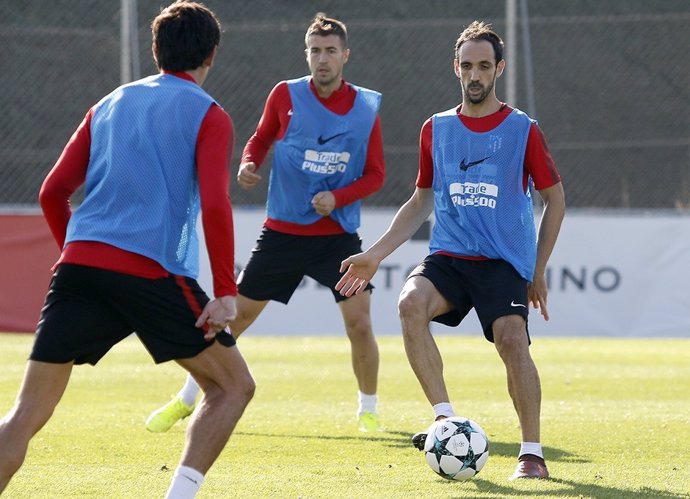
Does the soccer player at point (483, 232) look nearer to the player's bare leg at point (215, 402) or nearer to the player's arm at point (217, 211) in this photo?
the player's bare leg at point (215, 402)

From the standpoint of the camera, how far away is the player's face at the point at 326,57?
8.16m

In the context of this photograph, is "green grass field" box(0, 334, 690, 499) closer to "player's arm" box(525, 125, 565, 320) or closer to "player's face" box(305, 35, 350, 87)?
"player's arm" box(525, 125, 565, 320)

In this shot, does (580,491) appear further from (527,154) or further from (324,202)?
(324,202)

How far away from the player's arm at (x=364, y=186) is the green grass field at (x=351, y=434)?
1390 mm

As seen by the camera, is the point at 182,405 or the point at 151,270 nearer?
the point at 151,270

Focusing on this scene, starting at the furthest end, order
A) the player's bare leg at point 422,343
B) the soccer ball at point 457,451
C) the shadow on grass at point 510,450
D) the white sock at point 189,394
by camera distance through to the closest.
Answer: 1. the white sock at point 189,394
2. the shadow on grass at point 510,450
3. the player's bare leg at point 422,343
4. the soccer ball at point 457,451

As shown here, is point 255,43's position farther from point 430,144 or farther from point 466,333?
point 430,144

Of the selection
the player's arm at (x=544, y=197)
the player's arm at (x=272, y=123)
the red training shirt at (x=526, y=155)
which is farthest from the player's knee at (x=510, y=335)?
the player's arm at (x=272, y=123)

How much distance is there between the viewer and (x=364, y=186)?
8.19m

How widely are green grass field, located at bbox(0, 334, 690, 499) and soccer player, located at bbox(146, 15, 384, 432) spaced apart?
0.74 meters

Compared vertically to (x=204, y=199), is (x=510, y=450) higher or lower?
lower

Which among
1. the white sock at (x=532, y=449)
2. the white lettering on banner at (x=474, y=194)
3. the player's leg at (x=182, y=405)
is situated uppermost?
the white lettering on banner at (x=474, y=194)

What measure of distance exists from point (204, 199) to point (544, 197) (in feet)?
8.14

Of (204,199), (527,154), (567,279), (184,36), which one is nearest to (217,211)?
(204,199)
